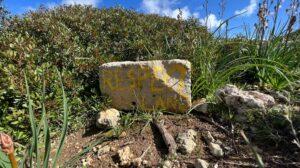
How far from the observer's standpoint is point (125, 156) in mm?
3219

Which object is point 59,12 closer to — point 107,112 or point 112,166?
point 107,112

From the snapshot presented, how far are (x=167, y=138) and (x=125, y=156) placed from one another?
17.0 inches

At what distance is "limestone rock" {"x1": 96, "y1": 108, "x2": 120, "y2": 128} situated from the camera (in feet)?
12.3

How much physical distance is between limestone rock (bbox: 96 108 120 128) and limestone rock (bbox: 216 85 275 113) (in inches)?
44.6

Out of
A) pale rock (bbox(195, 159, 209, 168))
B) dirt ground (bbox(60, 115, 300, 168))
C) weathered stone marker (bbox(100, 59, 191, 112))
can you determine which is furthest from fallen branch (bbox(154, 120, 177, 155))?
weathered stone marker (bbox(100, 59, 191, 112))

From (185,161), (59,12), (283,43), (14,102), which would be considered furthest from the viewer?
(59,12)

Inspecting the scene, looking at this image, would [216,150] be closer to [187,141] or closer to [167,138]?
[187,141]

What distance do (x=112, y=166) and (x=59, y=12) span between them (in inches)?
169

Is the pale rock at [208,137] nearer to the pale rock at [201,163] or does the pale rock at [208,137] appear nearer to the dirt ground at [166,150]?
the dirt ground at [166,150]

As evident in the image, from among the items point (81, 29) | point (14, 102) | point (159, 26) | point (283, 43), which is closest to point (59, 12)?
point (81, 29)

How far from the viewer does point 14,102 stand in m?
3.67

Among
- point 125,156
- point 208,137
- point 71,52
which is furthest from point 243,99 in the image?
point 71,52

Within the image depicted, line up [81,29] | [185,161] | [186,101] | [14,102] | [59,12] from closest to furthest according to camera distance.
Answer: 1. [185,161]
2. [14,102]
3. [186,101]
4. [81,29]
5. [59,12]

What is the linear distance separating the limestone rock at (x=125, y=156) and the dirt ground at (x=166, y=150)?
0.06 metres
